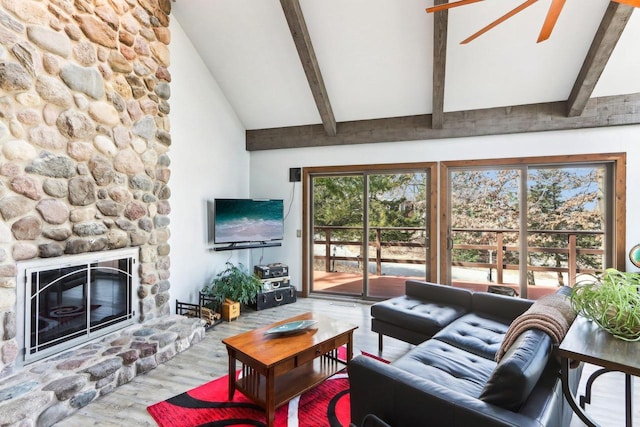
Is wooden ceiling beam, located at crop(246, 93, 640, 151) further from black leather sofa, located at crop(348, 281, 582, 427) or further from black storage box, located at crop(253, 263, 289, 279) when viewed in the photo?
black leather sofa, located at crop(348, 281, 582, 427)

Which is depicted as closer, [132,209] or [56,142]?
[56,142]

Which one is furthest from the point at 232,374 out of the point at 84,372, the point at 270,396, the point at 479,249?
the point at 479,249

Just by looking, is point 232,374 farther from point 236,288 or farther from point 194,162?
point 194,162

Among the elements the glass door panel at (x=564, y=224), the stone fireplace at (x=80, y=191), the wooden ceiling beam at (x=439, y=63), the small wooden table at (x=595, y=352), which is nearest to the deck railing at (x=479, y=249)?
the glass door panel at (x=564, y=224)

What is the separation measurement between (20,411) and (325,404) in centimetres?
187

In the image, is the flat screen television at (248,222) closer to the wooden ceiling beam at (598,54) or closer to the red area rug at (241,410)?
the red area rug at (241,410)

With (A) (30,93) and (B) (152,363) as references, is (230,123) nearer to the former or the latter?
(A) (30,93)

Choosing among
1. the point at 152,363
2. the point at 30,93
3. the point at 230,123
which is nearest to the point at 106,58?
the point at 30,93

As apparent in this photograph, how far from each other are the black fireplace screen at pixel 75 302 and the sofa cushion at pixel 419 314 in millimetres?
2479

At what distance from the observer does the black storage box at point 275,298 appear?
457 cm

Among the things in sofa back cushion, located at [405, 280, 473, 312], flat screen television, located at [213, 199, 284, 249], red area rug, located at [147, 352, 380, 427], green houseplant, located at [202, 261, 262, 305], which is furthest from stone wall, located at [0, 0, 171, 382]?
sofa back cushion, located at [405, 280, 473, 312]

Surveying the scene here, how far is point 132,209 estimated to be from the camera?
337cm

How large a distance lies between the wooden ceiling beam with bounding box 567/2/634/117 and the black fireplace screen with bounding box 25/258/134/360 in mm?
5070

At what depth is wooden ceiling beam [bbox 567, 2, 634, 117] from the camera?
2.94 m
